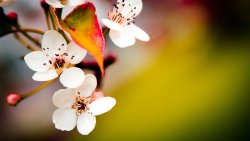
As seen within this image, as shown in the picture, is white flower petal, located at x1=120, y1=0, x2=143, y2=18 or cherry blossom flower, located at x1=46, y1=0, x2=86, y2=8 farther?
white flower petal, located at x1=120, y1=0, x2=143, y2=18

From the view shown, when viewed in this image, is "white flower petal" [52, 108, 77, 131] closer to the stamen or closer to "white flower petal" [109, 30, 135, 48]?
the stamen

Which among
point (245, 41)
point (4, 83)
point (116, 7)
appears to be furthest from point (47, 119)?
point (116, 7)

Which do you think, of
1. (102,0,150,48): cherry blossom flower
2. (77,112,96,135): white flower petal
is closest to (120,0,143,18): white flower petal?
(102,0,150,48): cherry blossom flower

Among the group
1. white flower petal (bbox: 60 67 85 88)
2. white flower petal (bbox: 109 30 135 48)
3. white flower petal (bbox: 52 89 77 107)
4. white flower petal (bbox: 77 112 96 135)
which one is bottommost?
white flower petal (bbox: 77 112 96 135)

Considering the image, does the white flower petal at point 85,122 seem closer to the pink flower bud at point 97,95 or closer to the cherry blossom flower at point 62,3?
the pink flower bud at point 97,95

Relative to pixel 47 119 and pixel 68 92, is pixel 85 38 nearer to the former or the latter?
pixel 68 92

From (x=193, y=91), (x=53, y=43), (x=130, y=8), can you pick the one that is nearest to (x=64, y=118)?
(x=53, y=43)
